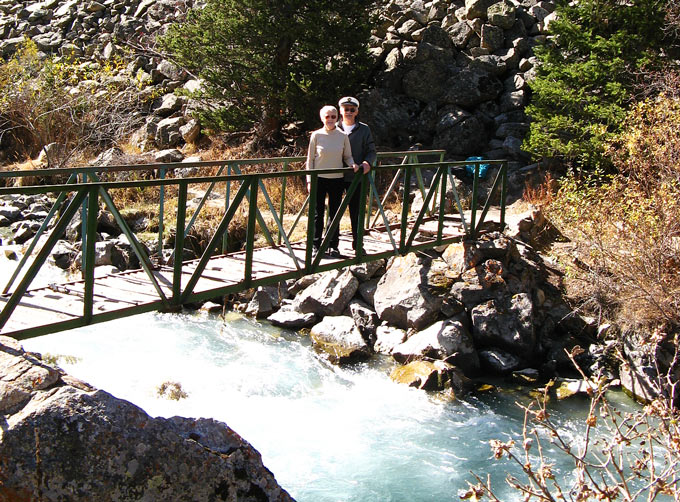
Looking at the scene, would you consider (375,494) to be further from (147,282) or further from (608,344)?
(608,344)

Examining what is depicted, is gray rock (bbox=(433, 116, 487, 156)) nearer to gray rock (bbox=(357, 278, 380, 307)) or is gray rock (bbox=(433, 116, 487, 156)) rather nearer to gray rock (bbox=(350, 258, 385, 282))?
gray rock (bbox=(350, 258, 385, 282))

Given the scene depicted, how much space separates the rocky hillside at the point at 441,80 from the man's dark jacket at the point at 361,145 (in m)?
7.80

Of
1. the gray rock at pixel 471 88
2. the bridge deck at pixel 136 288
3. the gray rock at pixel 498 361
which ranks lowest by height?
the gray rock at pixel 498 361

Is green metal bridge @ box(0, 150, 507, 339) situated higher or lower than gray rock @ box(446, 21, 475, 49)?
lower

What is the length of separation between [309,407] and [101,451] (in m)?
4.18

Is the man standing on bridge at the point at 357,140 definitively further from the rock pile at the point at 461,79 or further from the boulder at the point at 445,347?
the rock pile at the point at 461,79

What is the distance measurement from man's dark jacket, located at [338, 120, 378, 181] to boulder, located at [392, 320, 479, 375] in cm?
256

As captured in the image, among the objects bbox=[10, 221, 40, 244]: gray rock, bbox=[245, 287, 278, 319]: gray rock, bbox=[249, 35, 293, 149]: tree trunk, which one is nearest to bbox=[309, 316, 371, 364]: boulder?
bbox=[245, 287, 278, 319]: gray rock

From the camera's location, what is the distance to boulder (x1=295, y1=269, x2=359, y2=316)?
407 inches

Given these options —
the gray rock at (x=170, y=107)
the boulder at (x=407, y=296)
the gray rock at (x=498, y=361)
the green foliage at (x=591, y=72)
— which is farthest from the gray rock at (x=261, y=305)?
the gray rock at (x=170, y=107)

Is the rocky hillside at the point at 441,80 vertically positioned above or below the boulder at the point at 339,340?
above

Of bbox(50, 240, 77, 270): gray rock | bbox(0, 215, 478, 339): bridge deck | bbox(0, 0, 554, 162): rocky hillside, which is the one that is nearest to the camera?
bbox(0, 215, 478, 339): bridge deck

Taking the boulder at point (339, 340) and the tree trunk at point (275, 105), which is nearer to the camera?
the boulder at point (339, 340)

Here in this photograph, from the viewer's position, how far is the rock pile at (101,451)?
381 centimetres
